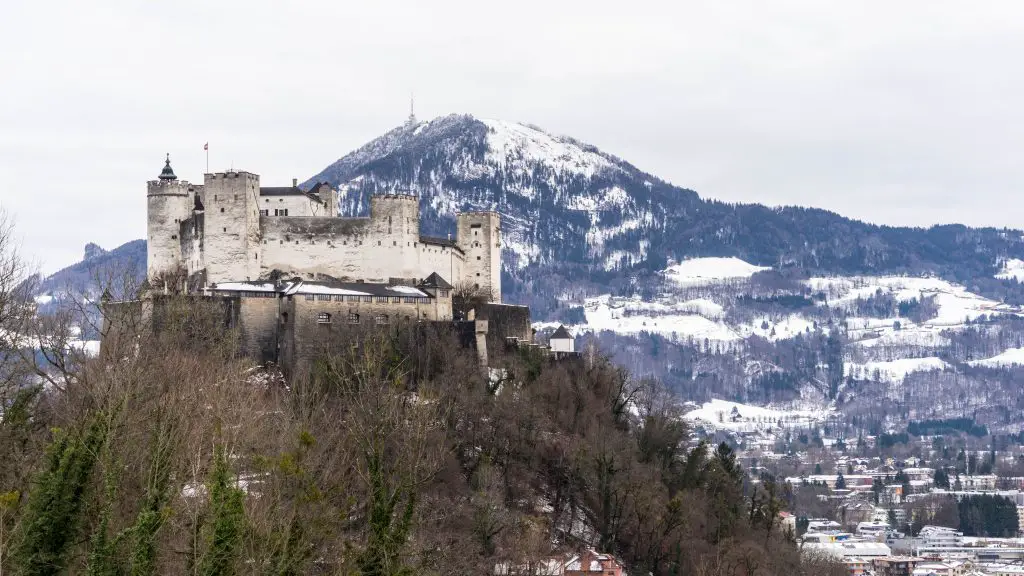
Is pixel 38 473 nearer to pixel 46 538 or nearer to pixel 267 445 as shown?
pixel 46 538

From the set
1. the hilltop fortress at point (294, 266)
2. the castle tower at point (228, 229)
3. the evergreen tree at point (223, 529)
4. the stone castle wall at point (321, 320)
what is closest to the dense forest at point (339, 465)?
the evergreen tree at point (223, 529)

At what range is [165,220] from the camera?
87.1 metres

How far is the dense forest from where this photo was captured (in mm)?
36969

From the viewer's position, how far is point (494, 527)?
6391 cm

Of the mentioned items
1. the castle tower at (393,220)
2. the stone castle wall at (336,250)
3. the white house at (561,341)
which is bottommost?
the white house at (561,341)

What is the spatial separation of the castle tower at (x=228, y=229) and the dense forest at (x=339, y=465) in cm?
678

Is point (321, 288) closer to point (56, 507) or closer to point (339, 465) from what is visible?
point (339, 465)

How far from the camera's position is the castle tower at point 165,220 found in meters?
86.8

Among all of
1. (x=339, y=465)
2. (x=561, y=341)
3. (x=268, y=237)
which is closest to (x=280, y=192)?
(x=268, y=237)

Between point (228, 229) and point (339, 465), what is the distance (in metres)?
33.8

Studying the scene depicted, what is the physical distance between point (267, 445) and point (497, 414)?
25.1 metres

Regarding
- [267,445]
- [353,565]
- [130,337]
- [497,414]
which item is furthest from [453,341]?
[353,565]

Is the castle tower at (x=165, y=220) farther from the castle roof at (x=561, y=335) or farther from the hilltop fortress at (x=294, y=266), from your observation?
the castle roof at (x=561, y=335)

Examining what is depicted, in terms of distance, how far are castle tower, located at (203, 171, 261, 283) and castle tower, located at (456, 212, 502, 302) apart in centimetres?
1616
